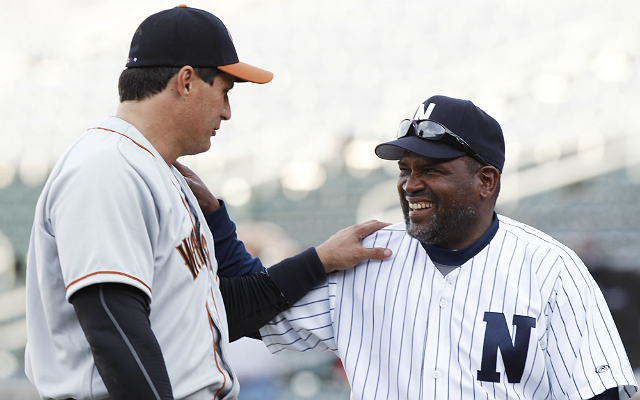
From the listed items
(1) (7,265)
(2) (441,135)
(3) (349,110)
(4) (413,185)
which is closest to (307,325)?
(4) (413,185)

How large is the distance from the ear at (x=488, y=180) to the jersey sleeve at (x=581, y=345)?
290mm

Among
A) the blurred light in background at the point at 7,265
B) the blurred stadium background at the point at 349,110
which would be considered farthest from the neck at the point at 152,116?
the blurred light in background at the point at 7,265

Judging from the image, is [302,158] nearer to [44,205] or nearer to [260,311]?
[260,311]

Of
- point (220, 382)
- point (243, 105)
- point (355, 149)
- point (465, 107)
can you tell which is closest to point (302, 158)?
point (355, 149)

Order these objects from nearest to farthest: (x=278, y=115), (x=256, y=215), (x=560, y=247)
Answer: (x=560, y=247)
(x=256, y=215)
(x=278, y=115)

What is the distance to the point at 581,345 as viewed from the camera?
1564 mm

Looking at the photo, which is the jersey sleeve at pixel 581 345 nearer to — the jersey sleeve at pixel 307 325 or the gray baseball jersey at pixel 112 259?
the jersey sleeve at pixel 307 325

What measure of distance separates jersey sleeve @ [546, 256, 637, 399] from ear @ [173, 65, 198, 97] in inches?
40.3

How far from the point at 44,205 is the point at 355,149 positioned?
5.34 meters

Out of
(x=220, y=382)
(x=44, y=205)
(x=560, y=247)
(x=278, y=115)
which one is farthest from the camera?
(x=278, y=115)

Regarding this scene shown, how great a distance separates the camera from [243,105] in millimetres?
6961

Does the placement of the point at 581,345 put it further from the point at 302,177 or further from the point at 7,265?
the point at 7,265

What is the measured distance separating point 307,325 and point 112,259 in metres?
0.82

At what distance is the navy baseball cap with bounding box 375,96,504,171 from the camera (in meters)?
1.77
